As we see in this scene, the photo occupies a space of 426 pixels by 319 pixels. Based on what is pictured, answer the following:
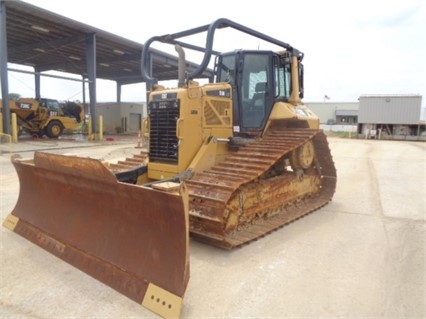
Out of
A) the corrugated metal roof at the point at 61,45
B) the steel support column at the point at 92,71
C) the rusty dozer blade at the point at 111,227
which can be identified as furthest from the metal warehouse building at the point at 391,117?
the rusty dozer blade at the point at 111,227

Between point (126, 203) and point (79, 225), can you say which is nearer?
point (126, 203)

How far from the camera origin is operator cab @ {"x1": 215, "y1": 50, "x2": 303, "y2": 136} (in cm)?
550

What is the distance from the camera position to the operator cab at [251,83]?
5496mm

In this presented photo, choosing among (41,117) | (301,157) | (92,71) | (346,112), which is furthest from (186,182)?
→ (346,112)

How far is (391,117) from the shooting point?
2870 centimetres

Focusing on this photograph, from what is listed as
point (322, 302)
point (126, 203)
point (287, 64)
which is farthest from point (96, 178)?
point (287, 64)

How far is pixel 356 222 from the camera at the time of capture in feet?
17.5

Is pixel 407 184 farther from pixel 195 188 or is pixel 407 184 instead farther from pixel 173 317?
pixel 173 317

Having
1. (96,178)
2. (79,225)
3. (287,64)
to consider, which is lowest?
(79,225)

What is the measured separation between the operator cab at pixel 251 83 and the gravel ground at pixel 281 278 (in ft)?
5.90

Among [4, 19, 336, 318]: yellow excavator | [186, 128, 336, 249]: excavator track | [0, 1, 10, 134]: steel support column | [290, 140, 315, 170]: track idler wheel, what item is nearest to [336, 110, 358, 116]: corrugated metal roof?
[0, 1, 10, 134]: steel support column

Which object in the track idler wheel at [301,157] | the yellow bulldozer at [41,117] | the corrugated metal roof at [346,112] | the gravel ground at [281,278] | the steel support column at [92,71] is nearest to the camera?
the gravel ground at [281,278]

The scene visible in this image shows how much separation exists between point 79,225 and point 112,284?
39.0 inches

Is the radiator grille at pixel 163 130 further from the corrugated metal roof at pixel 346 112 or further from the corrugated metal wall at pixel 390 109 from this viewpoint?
the corrugated metal roof at pixel 346 112
